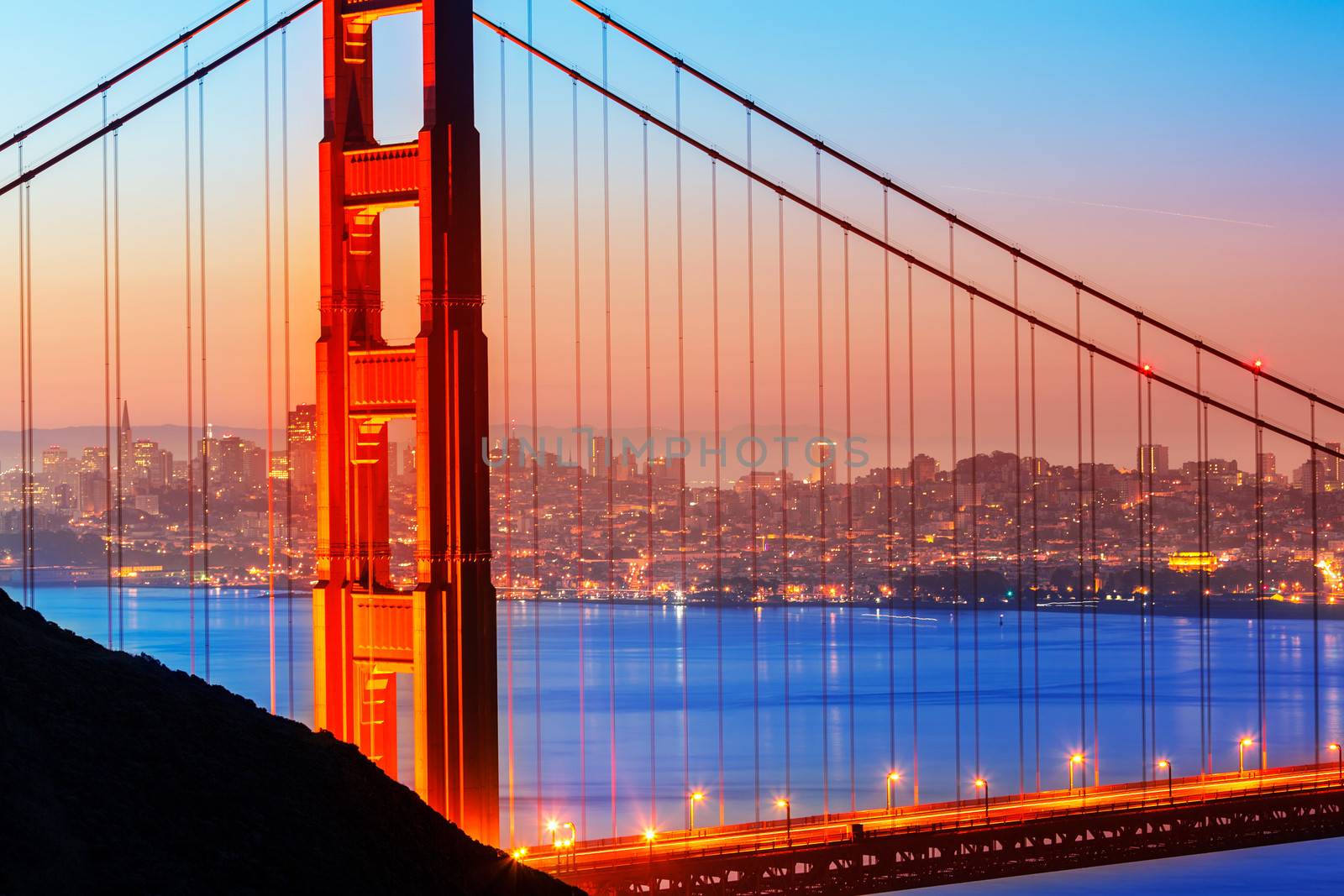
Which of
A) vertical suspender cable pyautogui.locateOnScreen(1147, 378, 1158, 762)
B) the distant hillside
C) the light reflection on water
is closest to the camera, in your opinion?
the distant hillside

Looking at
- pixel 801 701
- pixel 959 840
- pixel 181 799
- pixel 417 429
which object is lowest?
pixel 801 701

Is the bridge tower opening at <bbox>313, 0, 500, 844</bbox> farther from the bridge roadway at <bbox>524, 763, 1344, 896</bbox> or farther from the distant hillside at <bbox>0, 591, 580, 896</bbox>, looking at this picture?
the bridge roadway at <bbox>524, 763, 1344, 896</bbox>

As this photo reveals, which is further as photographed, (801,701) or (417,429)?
(801,701)

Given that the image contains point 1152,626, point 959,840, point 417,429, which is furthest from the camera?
point 1152,626

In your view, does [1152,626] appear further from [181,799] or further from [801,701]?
[181,799]

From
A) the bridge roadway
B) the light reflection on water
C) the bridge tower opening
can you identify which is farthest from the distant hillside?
the light reflection on water

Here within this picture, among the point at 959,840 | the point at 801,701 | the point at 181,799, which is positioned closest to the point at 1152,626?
the point at 801,701

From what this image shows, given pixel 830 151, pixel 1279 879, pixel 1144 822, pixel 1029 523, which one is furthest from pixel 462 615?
pixel 1029 523
